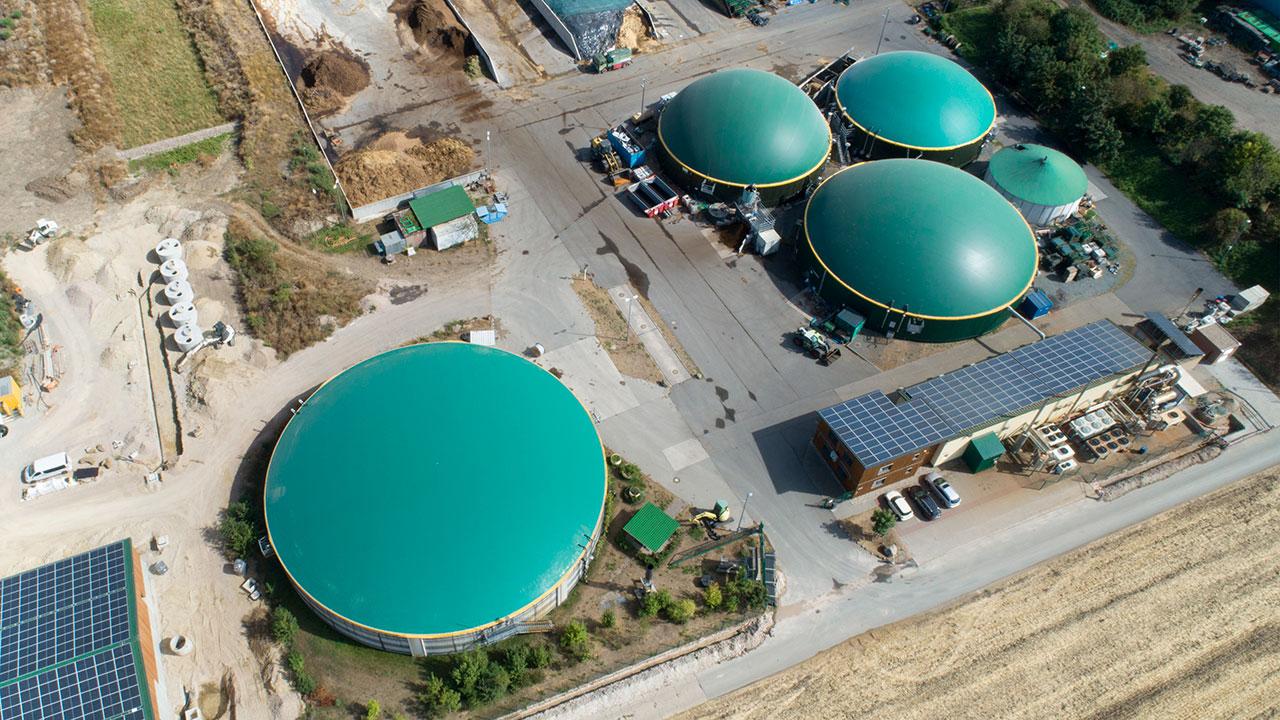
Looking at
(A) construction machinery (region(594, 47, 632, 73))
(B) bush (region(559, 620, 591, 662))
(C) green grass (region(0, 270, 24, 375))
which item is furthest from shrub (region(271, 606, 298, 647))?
(A) construction machinery (region(594, 47, 632, 73))

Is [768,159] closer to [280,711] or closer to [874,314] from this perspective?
[874,314]

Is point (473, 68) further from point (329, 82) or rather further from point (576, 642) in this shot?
point (576, 642)

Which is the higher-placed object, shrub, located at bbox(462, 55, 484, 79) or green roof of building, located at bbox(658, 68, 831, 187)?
green roof of building, located at bbox(658, 68, 831, 187)

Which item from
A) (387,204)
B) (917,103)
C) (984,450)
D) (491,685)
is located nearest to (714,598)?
(491,685)

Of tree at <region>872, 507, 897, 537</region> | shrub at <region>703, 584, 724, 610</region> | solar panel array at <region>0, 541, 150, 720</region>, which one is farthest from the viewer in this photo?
tree at <region>872, 507, 897, 537</region>

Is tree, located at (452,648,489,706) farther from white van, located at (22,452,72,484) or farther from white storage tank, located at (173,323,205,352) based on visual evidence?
white storage tank, located at (173,323,205,352)

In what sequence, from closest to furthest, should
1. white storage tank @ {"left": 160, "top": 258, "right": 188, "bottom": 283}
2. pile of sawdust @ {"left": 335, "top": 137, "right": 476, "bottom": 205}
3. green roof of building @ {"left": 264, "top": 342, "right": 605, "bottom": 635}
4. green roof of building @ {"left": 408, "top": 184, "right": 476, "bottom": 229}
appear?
1. green roof of building @ {"left": 264, "top": 342, "right": 605, "bottom": 635}
2. white storage tank @ {"left": 160, "top": 258, "right": 188, "bottom": 283}
3. green roof of building @ {"left": 408, "top": 184, "right": 476, "bottom": 229}
4. pile of sawdust @ {"left": 335, "top": 137, "right": 476, "bottom": 205}

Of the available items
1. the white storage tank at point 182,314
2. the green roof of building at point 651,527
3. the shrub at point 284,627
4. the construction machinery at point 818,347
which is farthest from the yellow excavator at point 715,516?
the white storage tank at point 182,314

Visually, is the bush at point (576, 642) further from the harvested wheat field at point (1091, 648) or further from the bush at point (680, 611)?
the harvested wheat field at point (1091, 648)
